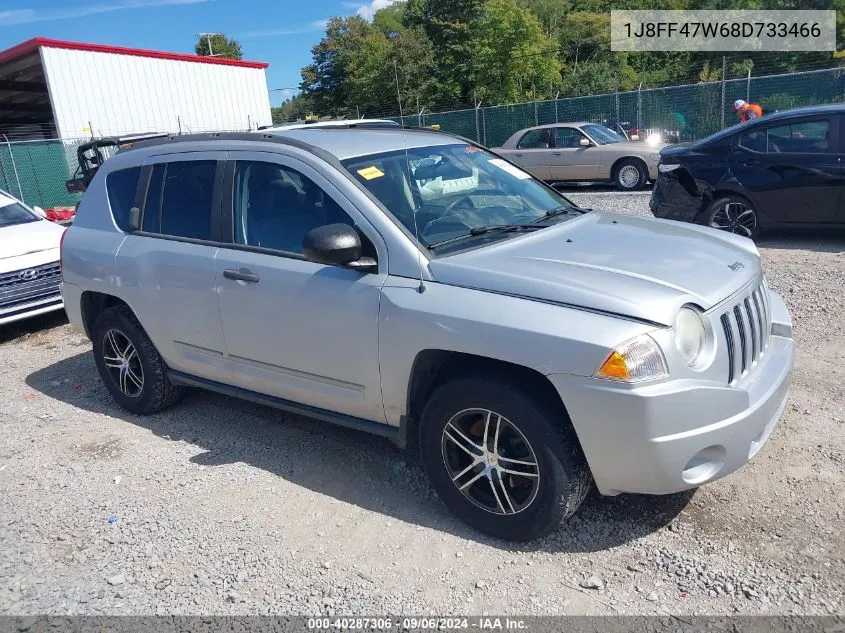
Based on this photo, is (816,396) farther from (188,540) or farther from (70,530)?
(70,530)

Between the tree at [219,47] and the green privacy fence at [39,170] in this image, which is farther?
the tree at [219,47]

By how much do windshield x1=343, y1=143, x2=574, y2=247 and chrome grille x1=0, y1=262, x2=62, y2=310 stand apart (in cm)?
491

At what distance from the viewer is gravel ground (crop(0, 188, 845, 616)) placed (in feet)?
9.79

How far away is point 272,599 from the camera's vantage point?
3.09m

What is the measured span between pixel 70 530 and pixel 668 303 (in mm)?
3239

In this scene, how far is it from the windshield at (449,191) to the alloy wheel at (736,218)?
16.2ft

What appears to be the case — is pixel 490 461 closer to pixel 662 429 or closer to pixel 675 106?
pixel 662 429

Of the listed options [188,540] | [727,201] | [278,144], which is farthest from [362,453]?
[727,201]

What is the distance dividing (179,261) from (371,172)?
4.71 ft

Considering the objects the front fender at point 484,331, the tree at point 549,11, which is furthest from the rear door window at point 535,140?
the tree at point 549,11

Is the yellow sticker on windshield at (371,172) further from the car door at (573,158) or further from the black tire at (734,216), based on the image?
the car door at (573,158)

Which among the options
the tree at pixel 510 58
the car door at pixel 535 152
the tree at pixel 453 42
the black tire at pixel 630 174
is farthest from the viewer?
the tree at pixel 453 42

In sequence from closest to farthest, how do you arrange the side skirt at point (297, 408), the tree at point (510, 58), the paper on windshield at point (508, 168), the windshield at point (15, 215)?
the side skirt at point (297, 408) < the paper on windshield at point (508, 168) < the windshield at point (15, 215) < the tree at point (510, 58)

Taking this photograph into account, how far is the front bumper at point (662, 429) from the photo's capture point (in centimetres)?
280
